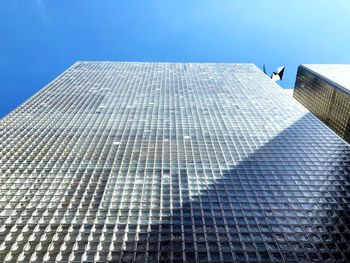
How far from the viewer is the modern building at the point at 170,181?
42.2 metres

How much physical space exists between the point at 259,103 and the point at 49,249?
76.8 m

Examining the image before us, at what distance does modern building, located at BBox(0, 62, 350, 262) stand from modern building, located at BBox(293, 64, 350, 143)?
151 feet

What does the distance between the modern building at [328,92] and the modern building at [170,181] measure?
46.0 meters

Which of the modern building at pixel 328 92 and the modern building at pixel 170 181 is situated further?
the modern building at pixel 328 92

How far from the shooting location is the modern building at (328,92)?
141000mm

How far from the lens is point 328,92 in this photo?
153 meters

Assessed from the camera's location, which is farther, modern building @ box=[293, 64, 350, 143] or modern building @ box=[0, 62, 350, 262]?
modern building @ box=[293, 64, 350, 143]

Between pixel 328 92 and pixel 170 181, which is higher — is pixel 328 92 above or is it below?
below

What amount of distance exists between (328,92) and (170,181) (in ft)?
379

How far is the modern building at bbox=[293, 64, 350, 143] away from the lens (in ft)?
463

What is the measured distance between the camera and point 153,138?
253 ft

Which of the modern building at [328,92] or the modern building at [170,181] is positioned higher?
the modern building at [170,181]

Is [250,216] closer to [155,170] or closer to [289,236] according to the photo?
[289,236]

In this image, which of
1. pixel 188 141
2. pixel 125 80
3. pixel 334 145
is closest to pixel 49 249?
pixel 188 141
